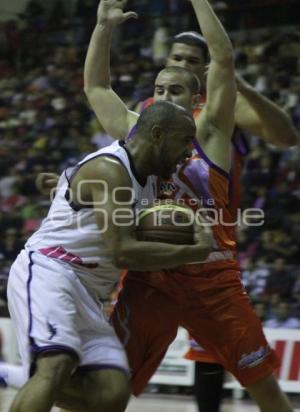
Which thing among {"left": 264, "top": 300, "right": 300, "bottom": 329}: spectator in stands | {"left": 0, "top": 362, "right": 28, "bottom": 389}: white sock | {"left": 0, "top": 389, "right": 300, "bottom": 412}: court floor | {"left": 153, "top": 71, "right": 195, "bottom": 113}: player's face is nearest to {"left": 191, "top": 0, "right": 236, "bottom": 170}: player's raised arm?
{"left": 153, "top": 71, "right": 195, "bottom": 113}: player's face

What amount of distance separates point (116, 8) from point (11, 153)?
780cm

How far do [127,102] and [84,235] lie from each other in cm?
835

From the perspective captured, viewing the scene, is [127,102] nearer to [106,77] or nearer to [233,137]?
[106,77]

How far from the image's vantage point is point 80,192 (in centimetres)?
368

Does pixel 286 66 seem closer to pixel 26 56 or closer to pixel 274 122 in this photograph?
pixel 26 56

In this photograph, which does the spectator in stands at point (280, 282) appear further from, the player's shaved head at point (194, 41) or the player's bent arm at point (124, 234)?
the player's bent arm at point (124, 234)

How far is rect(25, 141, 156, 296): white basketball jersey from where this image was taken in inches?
145

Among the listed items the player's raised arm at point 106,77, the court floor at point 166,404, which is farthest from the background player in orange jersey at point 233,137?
the court floor at point 166,404

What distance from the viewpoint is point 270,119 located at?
4387 mm

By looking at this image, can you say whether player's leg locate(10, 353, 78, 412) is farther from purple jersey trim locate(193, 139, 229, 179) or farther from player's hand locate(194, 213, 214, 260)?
purple jersey trim locate(193, 139, 229, 179)

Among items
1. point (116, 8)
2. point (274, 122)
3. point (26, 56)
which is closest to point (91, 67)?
point (116, 8)

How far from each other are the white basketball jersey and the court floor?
256cm

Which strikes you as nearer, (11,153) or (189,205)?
(189,205)

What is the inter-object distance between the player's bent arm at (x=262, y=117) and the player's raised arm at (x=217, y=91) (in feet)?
0.60
